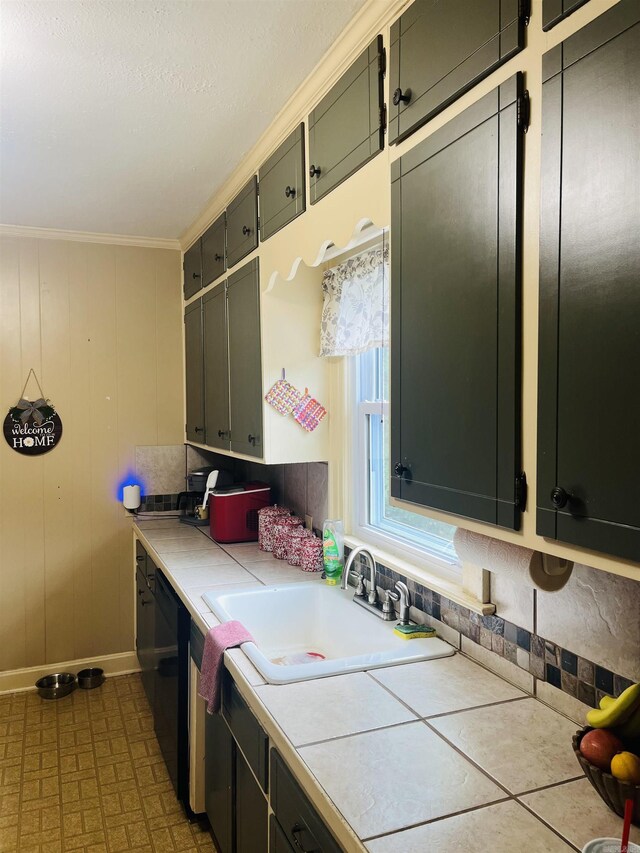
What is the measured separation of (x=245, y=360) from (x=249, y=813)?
5.47 feet

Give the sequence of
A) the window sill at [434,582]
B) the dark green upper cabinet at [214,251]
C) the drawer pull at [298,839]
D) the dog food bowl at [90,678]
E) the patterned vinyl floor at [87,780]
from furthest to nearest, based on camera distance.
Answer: the dog food bowl at [90,678]
the dark green upper cabinet at [214,251]
the patterned vinyl floor at [87,780]
the window sill at [434,582]
the drawer pull at [298,839]

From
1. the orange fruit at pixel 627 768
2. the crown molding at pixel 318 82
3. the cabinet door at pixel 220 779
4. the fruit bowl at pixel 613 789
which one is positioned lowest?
the cabinet door at pixel 220 779

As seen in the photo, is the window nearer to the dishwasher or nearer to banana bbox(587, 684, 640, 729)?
the dishwasher

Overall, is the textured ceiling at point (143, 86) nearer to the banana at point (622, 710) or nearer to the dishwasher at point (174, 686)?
the banana at point (622, 710)

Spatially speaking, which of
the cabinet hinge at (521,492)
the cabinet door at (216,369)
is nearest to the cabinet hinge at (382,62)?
the cabinet hinge at (521,492)

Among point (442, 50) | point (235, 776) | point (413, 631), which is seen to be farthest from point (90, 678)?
point (442, 50)

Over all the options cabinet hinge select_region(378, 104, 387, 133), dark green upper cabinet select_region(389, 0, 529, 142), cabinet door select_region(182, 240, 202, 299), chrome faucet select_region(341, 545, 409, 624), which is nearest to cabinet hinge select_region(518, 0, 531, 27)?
dark green upper cabinet select_region(389, 0, 529, 142)

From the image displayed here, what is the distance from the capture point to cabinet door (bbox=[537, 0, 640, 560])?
2.90ft

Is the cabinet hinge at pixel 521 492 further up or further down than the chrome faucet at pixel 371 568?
further up

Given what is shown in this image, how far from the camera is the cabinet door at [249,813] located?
5.20ft

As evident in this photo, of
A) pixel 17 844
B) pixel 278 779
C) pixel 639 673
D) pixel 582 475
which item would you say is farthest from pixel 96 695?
pixel 582 475

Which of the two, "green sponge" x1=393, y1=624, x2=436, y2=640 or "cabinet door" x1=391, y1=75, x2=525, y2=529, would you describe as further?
"green sponge" x1=393, y1=624, x2=436, y2=640

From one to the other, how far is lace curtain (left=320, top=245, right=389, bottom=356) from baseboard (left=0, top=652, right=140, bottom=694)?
2.31m

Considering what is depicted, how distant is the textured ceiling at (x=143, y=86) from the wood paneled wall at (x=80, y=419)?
0.71 meters
